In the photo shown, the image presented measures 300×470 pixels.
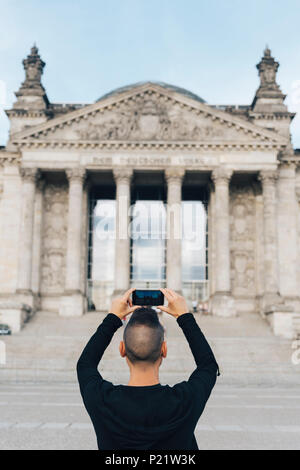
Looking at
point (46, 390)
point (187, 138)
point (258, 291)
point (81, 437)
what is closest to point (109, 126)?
point (187, 138)

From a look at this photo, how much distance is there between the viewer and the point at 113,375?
26.3 metres

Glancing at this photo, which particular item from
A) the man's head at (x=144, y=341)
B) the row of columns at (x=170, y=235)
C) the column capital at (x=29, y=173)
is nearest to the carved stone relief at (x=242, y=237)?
the row of columns at (x=170, y=235)

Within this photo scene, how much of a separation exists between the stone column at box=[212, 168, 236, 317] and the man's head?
136 ft

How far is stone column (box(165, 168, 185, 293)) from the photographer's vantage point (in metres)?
45.8

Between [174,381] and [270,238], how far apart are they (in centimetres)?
2367

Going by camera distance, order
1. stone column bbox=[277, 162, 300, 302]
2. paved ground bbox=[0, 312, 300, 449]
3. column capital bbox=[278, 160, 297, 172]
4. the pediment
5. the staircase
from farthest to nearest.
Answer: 1. column capital bbox=[278, 160, 297, 172]
2. stone column bbox=[277, 162, 300, 302]
3. the pediment
4. the staircase
5. paved ground bbox=[0, 312, 300, 449]

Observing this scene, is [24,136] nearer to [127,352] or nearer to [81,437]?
[81,437]

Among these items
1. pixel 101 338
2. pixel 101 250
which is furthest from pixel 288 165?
pixel 101 338

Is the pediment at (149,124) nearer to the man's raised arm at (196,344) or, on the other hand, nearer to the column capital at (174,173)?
the column capital at (174,173)

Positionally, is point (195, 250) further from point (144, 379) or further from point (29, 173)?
point (144, 379)

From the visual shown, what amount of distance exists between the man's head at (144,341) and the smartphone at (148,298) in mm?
131

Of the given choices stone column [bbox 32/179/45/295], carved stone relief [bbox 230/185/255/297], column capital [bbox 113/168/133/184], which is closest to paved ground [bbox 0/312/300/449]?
stone column [bbox 32/179/45/295]

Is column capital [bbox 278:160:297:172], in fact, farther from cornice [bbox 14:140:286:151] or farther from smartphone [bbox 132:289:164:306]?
smartphone [bbox 132:289:164:306]

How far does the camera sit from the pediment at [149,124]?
47.2 m
